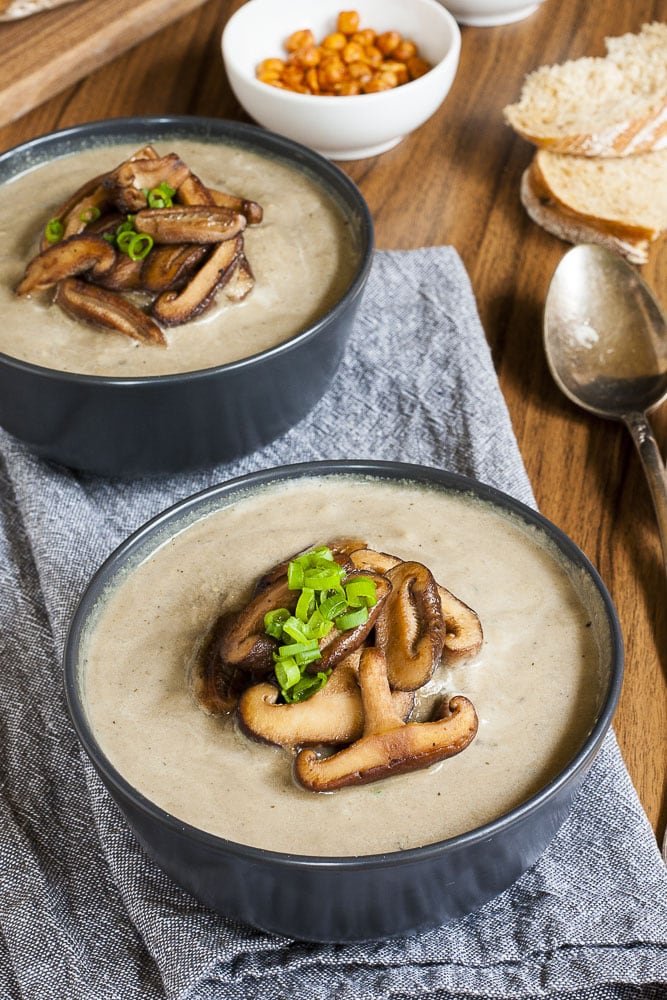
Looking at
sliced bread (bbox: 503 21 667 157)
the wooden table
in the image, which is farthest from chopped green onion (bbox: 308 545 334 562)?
sliced bread (bbox: 503 21 667 157)

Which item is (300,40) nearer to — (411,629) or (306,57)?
(306,57)

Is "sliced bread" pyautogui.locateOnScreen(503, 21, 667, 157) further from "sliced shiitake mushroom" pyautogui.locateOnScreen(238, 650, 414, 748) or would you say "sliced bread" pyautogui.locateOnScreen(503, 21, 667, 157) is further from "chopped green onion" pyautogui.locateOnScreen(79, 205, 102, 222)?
"sliced shiitake mushroom" pyautogui.locateOnScreen(238, 650, 414, 748)

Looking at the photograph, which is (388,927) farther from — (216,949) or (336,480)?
(336,480)

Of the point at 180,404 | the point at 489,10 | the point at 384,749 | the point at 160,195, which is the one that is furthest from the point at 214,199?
the point at 489,10

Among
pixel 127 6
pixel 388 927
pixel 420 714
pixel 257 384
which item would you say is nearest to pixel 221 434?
pixel 257 384

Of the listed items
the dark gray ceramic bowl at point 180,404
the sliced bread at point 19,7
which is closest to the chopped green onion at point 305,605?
the dark gray ceramic bowl at point 180,404

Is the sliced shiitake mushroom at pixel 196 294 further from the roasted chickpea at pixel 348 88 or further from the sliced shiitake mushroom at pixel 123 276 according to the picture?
the roasted chickpea at pixel 348 88
